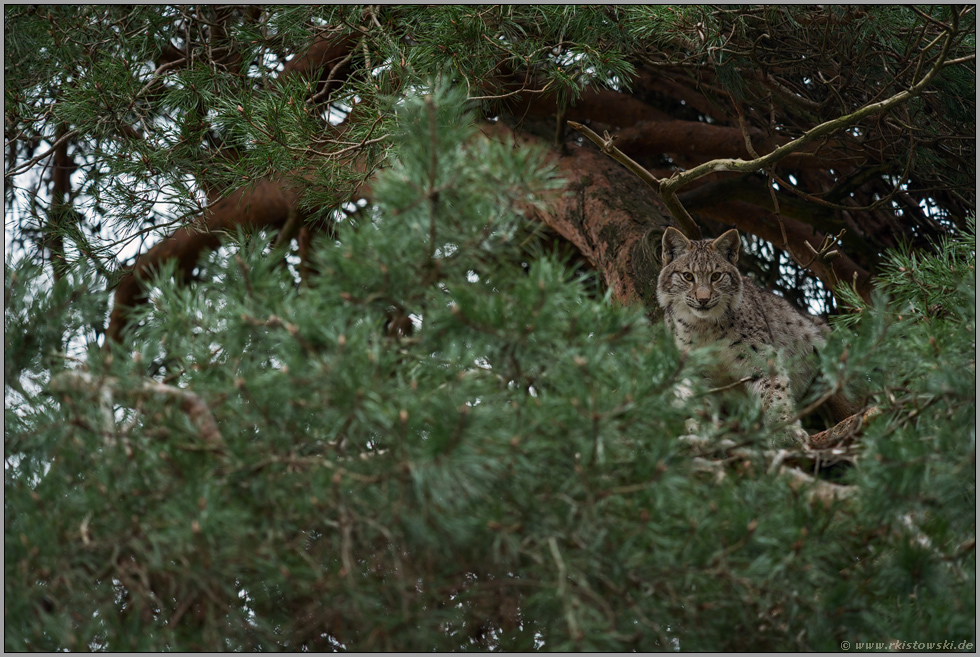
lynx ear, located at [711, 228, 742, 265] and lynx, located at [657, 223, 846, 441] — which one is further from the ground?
lynx ear, located at [711, 228, 742, 265]

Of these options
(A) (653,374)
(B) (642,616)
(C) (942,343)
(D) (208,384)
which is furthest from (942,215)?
(D) (208,384)

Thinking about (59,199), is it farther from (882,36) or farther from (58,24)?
(882,36)

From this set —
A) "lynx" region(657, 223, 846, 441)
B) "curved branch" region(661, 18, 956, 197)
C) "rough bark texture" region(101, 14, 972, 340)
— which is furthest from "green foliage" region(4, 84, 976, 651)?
"rough bark texture" region(101, 14, 972, 340)

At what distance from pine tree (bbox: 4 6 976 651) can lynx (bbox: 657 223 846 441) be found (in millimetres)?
1837

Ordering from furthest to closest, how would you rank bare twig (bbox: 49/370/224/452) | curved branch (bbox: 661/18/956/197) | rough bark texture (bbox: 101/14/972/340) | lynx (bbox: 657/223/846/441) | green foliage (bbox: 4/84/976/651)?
1. rough bark texture (bbox: 101/14/972/340)
2. lynx (bbox: 657/223/846/441)
3. curved branch (bbox: 661/18/956/197)
4. bare twig (bbox: 49/370/224/452)
5. green foliage (bbox: 4/84/976/651)

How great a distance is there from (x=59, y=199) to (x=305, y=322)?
132 inches

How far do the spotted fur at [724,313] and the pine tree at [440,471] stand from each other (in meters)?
1.84

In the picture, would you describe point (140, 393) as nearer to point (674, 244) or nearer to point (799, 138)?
point (799, 138)

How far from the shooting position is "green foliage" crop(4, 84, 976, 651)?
5.27 feet

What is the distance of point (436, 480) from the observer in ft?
5.01

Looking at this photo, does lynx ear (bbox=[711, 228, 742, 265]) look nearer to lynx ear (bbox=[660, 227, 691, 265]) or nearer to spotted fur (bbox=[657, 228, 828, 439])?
spotted fur (bbox=[657, 228, 828, 439])

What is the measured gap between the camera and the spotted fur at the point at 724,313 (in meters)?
3.91

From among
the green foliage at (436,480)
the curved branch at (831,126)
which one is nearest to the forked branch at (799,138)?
the curved branch at (831,126)

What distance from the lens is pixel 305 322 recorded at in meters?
1.70
